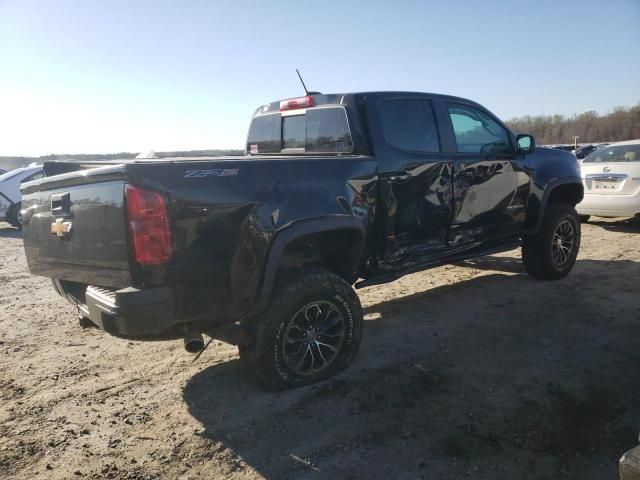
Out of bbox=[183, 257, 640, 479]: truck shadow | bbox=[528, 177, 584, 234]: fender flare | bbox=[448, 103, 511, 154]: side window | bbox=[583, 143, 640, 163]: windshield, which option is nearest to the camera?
bbox=[183, 257, 640, 479]: truck shadow

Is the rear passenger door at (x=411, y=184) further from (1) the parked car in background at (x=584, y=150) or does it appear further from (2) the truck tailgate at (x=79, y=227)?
(1) the parked car in background at (x=584, y=150)

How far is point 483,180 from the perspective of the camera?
16.4 ft

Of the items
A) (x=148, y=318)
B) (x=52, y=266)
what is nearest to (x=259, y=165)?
(x=148, y=318)

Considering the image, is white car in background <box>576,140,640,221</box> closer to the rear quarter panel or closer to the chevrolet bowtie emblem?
the rear quarter panel

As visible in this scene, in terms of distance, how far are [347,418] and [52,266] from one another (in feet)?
7.51

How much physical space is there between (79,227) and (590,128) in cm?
6389

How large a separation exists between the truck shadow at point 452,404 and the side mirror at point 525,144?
1726mm

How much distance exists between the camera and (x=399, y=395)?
3475 millimetres

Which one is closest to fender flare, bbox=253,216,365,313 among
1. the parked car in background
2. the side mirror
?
the side mirror

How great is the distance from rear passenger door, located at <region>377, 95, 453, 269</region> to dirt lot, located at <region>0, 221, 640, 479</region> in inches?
32.9

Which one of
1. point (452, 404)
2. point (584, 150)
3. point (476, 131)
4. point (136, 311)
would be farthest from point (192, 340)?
point (584, 150)

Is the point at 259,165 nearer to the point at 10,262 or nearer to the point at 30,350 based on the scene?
the point at 30,350

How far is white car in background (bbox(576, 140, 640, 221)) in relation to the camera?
882 centimetres

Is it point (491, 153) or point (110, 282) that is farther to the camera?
point (491, 153)
